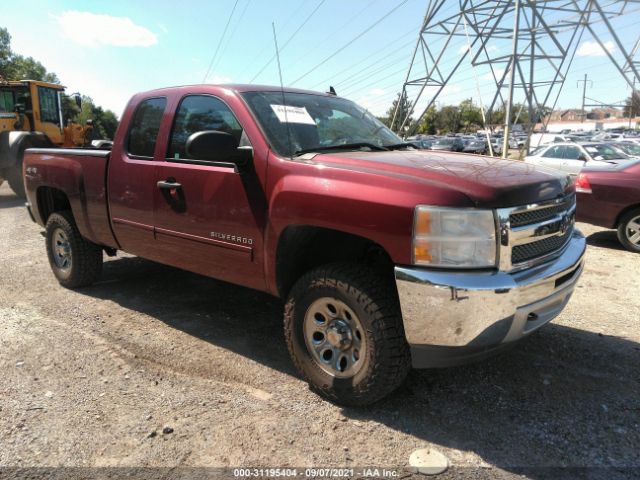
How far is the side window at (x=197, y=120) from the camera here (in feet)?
11.8

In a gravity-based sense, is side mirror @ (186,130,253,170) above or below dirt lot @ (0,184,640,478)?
above

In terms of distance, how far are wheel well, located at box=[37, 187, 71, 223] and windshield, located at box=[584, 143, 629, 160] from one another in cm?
1180

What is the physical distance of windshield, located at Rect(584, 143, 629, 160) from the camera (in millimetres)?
12430

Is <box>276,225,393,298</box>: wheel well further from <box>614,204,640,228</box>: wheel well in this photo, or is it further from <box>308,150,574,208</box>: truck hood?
<box>614,204,640,228</box>: wheel well

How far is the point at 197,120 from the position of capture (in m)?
3.83

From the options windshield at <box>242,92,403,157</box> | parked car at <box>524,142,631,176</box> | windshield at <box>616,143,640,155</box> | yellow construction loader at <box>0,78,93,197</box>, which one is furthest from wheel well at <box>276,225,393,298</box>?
windshield at <box>616,143,640,155</box>

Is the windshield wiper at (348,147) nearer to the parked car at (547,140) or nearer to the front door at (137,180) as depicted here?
the front door at (137,180)

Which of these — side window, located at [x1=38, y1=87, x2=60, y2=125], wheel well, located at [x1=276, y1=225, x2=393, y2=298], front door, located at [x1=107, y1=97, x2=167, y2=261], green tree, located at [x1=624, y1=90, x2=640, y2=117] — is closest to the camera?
wheel well, located at [x1=276, y1=225, x2=393, y2=298]

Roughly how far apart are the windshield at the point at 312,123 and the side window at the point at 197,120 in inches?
7.9

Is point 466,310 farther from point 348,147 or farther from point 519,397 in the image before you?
point 348,147

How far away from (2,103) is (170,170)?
48.4 ft

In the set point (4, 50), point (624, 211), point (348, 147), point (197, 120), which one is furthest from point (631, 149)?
point (4, 50)

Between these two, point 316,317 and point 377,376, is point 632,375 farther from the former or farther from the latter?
point 316,317

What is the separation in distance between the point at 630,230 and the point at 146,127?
633 cm
